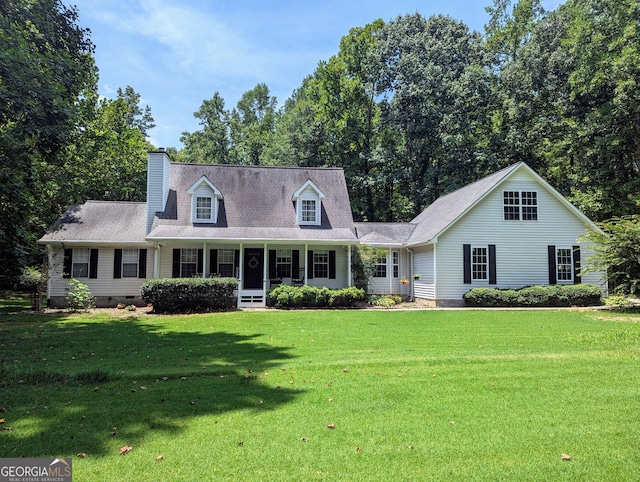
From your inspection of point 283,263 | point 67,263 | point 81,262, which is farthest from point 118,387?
point 67,263

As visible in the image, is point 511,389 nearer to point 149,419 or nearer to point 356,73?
point 149,419

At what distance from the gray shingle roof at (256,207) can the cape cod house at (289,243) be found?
9 cm

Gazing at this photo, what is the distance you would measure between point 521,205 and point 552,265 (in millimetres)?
3228

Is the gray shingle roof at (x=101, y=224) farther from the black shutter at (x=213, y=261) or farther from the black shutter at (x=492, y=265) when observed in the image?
the black shutter at (x=492, y=265)

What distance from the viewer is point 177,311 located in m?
16.5

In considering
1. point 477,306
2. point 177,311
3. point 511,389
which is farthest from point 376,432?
point 477,306

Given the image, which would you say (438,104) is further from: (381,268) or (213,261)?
(213,261)

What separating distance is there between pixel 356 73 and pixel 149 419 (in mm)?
35444

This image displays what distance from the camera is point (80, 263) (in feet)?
61.9

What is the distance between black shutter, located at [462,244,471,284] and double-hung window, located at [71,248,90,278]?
1774cm

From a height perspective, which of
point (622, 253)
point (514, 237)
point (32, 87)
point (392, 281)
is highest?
point (32, 87)

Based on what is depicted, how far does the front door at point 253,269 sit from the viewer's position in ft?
64.8

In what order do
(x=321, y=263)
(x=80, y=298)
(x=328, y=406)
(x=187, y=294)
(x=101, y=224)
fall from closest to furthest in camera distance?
(x=328, y=406)
(x=187, y=294)
(x=80, y=298)
(x=101, y=224)
(x=321, y=263)

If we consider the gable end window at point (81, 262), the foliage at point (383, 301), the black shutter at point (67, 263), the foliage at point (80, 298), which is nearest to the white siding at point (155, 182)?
the gable end window at point (81, 262)
